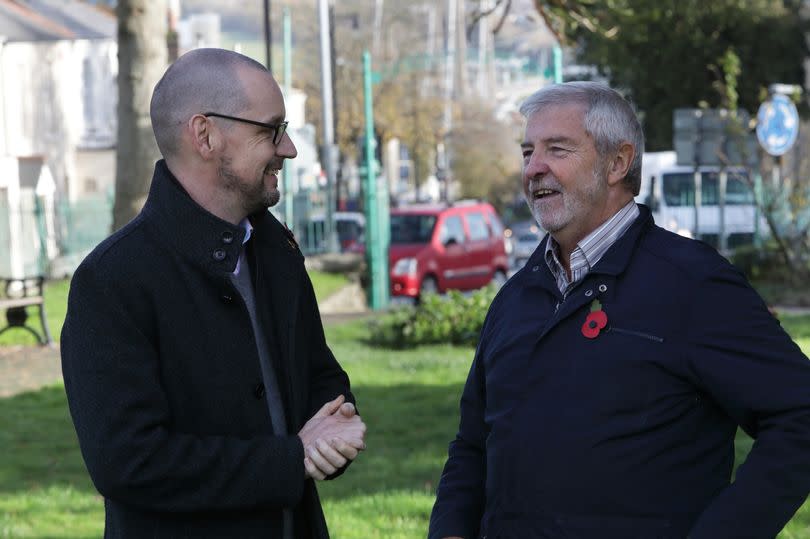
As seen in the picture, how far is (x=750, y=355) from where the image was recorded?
10.5 feet

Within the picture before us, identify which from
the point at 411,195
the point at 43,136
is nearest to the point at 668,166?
the point at 43,136

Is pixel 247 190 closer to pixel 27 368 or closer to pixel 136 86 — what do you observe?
pixel 136 86

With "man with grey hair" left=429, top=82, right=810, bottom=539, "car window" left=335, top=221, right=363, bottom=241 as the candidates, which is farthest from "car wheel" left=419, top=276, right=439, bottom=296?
"man with grey hair" left=429, top=82, right=810, bottom=539

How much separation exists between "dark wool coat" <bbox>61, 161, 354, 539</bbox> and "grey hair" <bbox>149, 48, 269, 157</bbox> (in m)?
0.12

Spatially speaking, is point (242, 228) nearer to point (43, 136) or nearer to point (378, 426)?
point (378, 426)

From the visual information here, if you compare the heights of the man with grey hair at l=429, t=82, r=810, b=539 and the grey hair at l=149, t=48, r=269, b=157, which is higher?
the grey hair at l=149, t=48, r=269, b=157

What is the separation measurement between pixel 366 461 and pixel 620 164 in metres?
6.08

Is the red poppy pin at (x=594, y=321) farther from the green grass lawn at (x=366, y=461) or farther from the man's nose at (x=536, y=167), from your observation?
the green grass lawn at (x=366, y=461)

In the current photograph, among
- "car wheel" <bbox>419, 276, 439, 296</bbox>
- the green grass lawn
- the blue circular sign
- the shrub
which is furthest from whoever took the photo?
"car wheel" <bbox>419, 276, 439, 296</bbox>

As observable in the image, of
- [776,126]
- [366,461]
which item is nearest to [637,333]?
[366,461]

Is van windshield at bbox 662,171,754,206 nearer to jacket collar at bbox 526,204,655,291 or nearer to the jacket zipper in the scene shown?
jacket collar at bbox 526,204,655,291

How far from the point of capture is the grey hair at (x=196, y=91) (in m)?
3.42

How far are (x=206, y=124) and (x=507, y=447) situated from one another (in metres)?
1.05

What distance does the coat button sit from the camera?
3.38 metres
